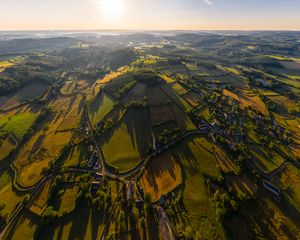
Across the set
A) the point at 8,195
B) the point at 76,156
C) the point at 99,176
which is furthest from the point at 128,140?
the point at 8,195

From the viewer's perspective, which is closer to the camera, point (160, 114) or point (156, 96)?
point (160, 114)

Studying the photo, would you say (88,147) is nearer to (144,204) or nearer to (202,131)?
(144,204)

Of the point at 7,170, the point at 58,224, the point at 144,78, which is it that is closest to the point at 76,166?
the point at 58,224

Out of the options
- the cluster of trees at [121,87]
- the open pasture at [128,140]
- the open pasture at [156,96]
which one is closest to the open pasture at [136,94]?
the cluster of trees at [121,87]

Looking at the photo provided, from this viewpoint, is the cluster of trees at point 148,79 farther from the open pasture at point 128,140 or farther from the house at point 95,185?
the house at point 95,185

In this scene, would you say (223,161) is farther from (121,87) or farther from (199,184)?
(121,87)

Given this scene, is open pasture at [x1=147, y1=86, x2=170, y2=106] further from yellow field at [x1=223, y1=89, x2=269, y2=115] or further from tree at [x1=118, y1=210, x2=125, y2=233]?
tree at [x1=118, y1=210, x2=125, y2=233]
